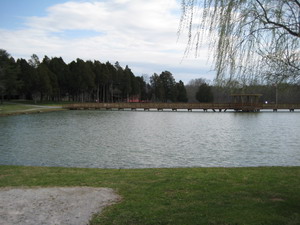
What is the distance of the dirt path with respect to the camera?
5277 mm

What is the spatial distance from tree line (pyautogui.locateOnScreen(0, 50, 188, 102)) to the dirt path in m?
54.4

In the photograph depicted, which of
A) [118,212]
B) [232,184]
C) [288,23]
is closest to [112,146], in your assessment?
[232,184]

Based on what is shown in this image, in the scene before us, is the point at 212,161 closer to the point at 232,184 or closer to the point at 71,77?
the point at 232,184

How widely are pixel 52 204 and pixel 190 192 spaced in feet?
9.69

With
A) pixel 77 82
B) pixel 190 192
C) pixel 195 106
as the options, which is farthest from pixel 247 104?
pixel 190 192

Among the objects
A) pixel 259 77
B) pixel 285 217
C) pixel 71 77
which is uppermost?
pixel 71 77

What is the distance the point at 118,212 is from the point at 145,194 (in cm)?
128

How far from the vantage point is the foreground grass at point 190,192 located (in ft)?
17.0

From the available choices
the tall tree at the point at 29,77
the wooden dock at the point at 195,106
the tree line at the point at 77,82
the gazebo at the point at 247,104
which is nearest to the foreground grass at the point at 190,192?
the tree line at the point at 77,82

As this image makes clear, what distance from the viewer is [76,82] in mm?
84375

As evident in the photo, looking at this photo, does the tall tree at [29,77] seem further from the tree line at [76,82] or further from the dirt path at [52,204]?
the dirt path at [52,204]

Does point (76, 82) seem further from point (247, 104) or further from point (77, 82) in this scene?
point (247, 104)

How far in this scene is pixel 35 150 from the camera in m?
17.3

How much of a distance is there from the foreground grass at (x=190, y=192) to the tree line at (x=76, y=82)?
53172 millimetres
